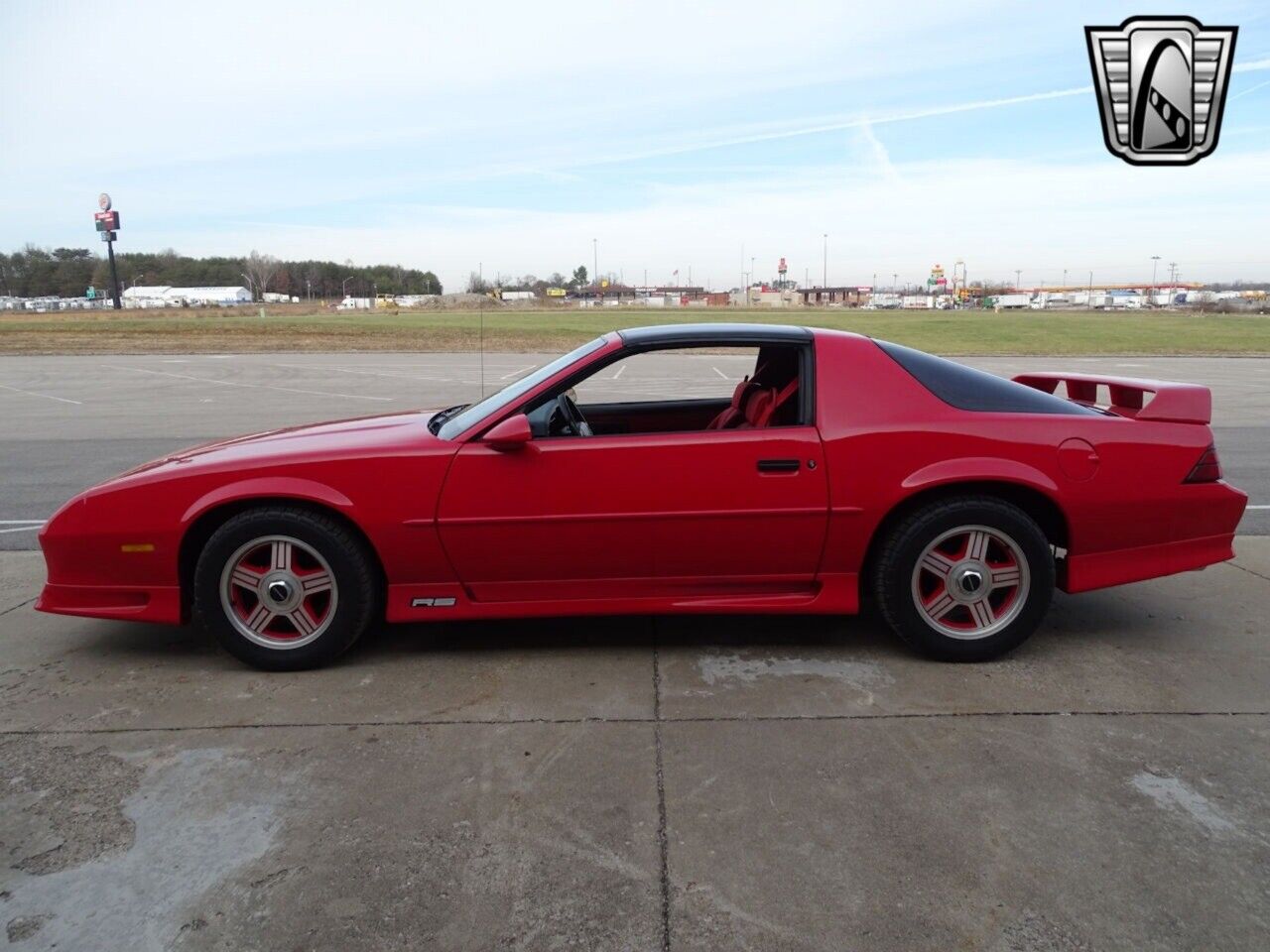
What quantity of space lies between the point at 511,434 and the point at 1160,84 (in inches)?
285

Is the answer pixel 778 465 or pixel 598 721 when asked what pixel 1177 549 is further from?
pixel 598 721

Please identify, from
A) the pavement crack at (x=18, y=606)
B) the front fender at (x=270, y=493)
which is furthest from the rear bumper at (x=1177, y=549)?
the pavement crack at (x=18, y=606)

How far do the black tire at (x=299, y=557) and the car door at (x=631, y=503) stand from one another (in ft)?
1.27

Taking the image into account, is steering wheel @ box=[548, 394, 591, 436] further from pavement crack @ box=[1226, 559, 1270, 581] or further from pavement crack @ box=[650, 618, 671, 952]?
pavement crack @ box=[1226, 559, 1270, 581]

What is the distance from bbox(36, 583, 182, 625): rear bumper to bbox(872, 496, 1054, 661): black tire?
283cm

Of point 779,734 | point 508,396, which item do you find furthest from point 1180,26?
point 779,734

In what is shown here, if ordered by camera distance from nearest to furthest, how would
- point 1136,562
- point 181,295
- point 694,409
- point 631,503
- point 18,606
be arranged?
point 631,503
point 1136,562
point 18,606
point 694,409
point 181,295

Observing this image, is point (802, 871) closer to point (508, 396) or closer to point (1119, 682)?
point (1119, 682)

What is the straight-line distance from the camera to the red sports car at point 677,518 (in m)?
3.64

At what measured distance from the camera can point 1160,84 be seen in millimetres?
7863

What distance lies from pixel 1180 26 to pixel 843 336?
234 inches

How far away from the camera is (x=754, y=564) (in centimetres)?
374

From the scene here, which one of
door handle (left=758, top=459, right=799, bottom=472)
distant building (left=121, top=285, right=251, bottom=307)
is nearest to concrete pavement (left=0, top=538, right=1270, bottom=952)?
door handle (left=758, top=459, right=799, bottom=472)

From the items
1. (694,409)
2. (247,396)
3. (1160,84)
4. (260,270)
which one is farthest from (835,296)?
(694,409)
